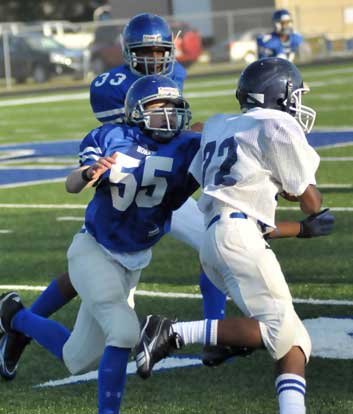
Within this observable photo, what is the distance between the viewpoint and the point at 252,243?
4148 mm

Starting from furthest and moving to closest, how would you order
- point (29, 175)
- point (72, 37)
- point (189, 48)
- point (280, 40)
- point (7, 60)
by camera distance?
point (72, 37), point (189, 48), point (7, 60), point (280, 40), point (29, 175)

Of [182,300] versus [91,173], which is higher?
[91,173]

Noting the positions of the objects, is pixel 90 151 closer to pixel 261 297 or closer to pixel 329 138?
pixel 261 297

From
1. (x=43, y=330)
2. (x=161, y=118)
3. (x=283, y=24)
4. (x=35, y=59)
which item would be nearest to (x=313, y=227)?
(x=161, y=118)

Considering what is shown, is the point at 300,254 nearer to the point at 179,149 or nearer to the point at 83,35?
the point at 179,149

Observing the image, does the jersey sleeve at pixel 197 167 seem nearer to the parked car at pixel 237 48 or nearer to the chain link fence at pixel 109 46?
→ the chain link fence at pixel 109 46

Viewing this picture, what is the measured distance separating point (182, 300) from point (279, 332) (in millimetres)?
2410

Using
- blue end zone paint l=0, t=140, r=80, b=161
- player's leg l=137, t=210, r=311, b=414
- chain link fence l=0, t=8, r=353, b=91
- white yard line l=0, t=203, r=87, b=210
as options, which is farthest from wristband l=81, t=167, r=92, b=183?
chain link fence l=0, t=8, r=353, b=91

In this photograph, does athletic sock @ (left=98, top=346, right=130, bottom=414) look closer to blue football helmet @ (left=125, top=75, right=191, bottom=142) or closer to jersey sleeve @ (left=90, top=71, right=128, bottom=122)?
blue football helmet @ (left=125, top=75, right=191, bottom=142)

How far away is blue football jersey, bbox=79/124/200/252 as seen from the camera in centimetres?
451

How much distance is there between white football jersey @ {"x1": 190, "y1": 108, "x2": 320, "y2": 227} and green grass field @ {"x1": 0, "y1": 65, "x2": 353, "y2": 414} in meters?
0.89

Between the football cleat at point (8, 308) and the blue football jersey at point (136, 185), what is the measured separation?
866mm

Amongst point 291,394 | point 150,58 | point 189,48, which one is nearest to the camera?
point 291,394

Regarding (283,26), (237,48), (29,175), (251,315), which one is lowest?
(237,48)
